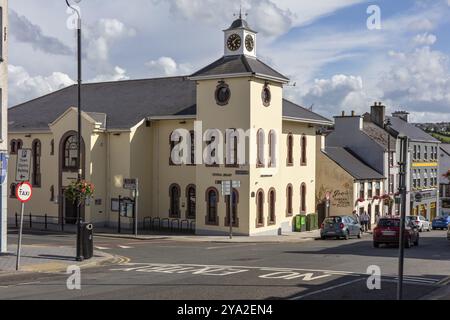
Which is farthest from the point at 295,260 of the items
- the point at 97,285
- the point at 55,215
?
the point at 55,215

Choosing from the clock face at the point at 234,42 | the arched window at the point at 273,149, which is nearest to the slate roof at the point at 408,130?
the arched window at the point at 273,149

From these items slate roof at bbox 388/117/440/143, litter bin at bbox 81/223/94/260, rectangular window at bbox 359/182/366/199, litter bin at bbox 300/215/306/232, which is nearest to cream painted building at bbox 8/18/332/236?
litter bin at bbox 300/215/306/232

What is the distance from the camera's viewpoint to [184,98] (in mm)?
41969

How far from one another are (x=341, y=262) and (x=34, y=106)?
3404cm

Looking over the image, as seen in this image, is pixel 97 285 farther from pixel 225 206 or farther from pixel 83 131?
pixel 83 131

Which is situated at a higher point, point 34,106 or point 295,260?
point 34,106

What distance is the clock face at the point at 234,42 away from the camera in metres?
38.4

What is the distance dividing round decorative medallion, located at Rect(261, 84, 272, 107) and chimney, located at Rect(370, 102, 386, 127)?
26.9 metres

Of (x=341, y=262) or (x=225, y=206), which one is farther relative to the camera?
(x=225, y=206)

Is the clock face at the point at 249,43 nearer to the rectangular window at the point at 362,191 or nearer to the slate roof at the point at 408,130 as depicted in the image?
the rectangular window at the point at 362,191

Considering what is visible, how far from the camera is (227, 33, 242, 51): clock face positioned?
38406 mm

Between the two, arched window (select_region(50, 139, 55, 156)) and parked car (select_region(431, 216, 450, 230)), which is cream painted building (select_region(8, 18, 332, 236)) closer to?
arched window (select_region(50, 139, 55, 156))

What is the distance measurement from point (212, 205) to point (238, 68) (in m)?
8.33
